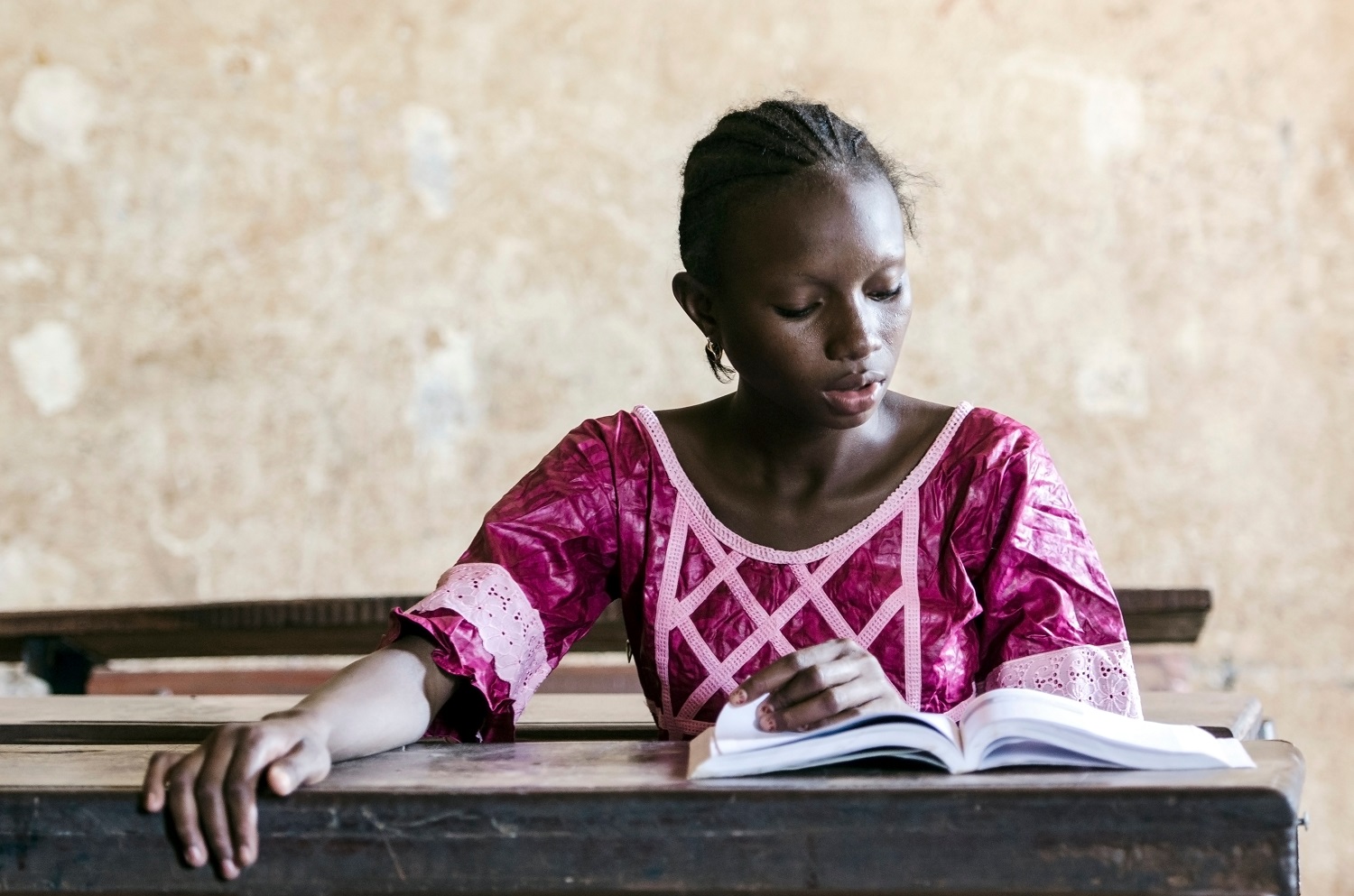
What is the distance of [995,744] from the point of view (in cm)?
108

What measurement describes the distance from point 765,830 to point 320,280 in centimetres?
344

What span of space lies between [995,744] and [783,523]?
0.66m

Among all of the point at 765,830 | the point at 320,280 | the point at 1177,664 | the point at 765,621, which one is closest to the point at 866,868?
the point at 765,830

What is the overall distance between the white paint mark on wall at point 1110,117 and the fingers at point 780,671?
3116mm

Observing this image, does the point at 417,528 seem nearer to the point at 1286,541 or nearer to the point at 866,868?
the point at 1286,541

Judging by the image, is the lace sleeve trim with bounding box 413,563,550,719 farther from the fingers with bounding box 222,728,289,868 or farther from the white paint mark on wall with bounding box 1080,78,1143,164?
the white paint mark on wall with bounding box 1080,78,1143,164

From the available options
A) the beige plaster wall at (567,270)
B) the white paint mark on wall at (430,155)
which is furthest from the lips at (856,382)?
the white paint mark on wall at (430,155)

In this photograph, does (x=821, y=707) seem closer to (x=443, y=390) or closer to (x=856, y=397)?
(x=856, y=397)

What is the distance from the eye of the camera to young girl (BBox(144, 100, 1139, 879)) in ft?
5.06

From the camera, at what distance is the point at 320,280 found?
420cm

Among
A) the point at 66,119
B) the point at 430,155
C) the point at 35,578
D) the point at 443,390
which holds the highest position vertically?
the point at 66,119

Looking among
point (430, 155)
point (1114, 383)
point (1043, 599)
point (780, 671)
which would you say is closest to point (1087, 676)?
point (1043, 599)

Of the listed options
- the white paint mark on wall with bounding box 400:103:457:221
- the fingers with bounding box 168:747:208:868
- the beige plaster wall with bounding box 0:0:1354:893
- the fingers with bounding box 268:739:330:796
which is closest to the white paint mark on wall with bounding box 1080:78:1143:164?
the beige plaster wall with bounding box 0:0:1354:893

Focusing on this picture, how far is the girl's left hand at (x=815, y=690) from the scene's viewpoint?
1.16 m
